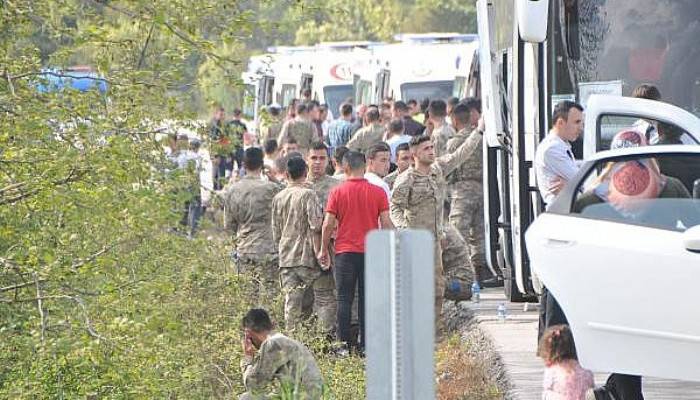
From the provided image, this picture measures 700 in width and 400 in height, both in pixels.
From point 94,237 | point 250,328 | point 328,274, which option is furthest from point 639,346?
point 328,274

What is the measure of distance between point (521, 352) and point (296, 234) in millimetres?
1920

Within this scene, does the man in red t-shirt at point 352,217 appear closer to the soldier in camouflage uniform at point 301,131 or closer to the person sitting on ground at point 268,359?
the person sitting on ground at point 268,359

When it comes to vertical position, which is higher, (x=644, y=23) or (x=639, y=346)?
(x=644, y=23)

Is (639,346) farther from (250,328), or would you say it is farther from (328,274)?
(328,274)

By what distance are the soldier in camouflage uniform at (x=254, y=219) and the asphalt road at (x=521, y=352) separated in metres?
1.84

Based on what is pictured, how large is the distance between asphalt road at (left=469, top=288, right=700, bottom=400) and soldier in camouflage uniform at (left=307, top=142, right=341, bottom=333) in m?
1.27

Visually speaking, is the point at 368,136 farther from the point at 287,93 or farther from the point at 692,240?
the point at 287,93

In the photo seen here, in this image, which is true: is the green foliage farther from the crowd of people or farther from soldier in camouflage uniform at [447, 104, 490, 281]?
soldier in camouflage uniform at [447, 104, 490, 281]

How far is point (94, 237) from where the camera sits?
11.3 meters

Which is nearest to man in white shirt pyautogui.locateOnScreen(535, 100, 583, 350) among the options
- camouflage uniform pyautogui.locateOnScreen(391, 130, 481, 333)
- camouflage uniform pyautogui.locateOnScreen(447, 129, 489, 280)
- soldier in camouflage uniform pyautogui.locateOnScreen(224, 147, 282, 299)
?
camouflage uniform pyautogui.locateOnScreen(391, 130, 481, 333)

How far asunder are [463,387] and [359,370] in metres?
0.72

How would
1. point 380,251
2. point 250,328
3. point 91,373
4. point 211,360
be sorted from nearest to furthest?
point 380,251, point 250,328, point 91,373, point 211,360

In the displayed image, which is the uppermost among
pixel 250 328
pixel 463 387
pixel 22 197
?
pixel 22 197

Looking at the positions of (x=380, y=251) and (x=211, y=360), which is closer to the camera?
(x=380, y=251)
